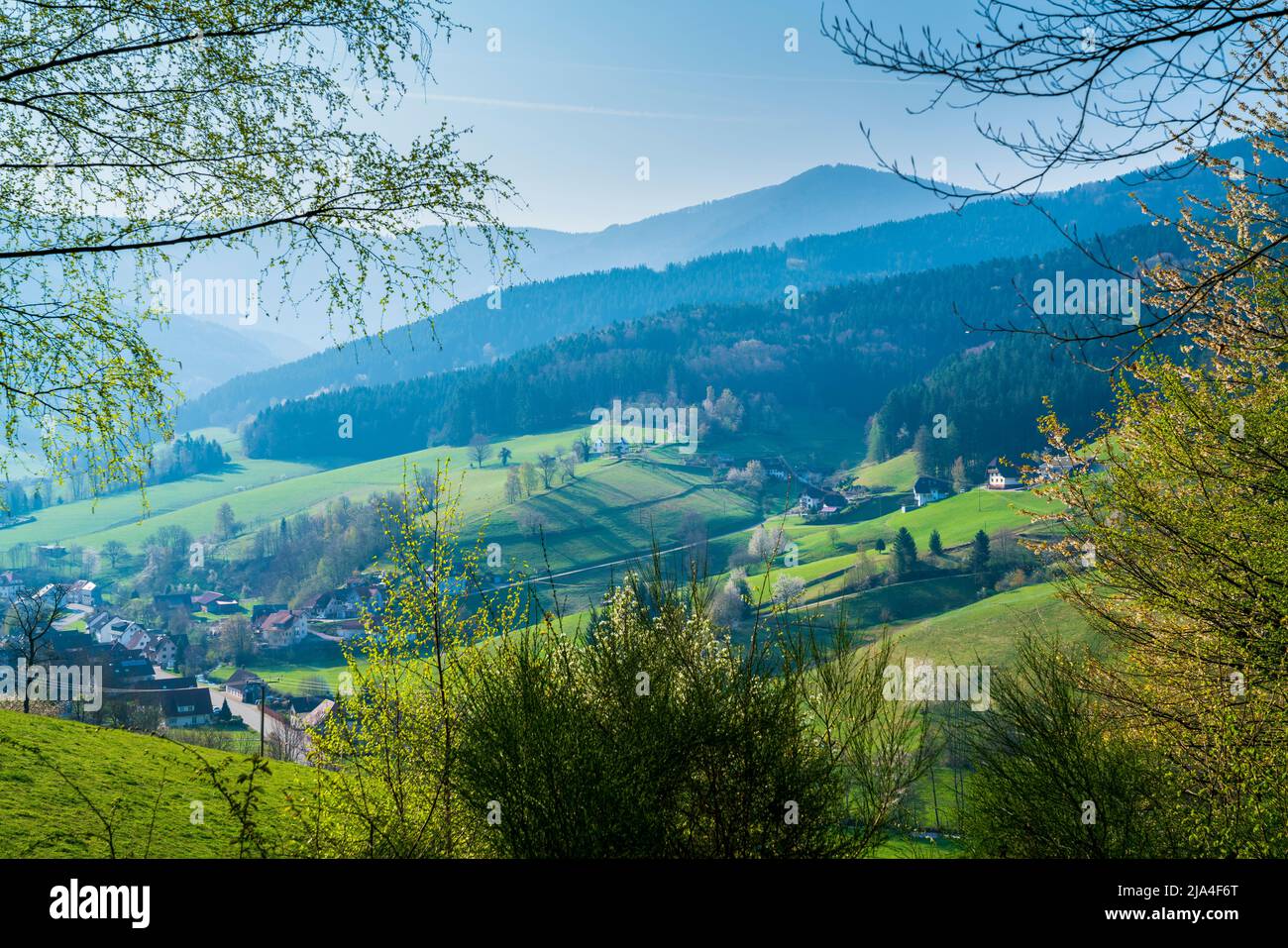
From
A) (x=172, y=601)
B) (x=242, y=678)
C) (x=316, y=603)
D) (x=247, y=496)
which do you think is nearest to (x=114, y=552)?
(x=172, y=601)

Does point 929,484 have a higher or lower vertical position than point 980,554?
higher

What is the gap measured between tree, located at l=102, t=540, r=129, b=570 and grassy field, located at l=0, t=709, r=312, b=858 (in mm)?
123866

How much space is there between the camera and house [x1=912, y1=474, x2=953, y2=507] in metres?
127

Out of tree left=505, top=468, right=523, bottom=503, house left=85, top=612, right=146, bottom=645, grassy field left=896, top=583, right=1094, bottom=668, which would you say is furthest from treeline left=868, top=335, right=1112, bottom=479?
house left=85, top=612, right=146, bottom=645

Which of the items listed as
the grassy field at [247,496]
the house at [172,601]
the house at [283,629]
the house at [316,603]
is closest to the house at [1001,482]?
the grassy field at [247,496]

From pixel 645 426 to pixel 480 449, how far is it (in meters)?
39.1

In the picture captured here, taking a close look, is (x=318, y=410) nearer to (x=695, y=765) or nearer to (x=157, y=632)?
(x=157, y=632)

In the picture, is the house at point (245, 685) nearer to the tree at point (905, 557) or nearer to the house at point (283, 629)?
the house at point (283, 629)

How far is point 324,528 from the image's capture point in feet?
403

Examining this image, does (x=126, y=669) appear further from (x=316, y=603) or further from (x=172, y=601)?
(x=172, y=601)

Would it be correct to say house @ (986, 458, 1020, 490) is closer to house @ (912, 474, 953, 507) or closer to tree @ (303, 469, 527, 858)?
house @ (912, 474, 953, 507)

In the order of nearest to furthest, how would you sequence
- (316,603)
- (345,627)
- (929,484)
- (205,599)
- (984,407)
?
(345,627), (316,603), (205,599), (984,407), (929,484)
